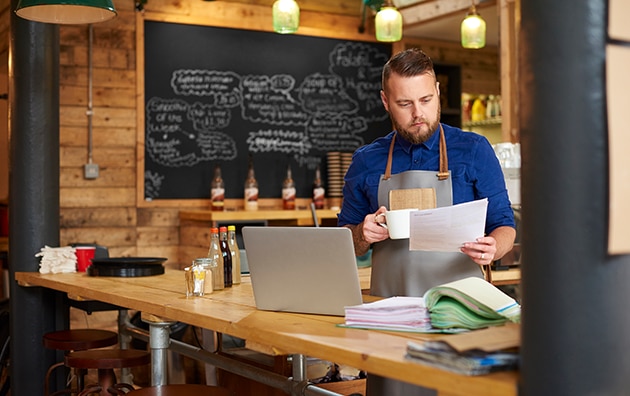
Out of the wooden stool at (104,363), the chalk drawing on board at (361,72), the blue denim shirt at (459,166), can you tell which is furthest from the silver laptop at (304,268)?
the chalk drawing on board at (361,72)

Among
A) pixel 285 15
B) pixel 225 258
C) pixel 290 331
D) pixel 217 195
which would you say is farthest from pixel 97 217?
pixel 290 331

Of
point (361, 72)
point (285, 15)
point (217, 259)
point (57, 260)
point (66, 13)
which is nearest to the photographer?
point (217, 259)

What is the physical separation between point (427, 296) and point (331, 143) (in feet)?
16.9

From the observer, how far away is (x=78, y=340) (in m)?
3.92

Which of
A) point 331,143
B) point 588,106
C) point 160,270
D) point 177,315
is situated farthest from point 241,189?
point 588,106

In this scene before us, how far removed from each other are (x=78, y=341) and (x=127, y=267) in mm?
389

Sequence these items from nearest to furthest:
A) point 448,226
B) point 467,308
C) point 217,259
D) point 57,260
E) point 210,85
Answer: point 467,308 → point 448,226 → point 217,259 → point 57,260 → point 210,85

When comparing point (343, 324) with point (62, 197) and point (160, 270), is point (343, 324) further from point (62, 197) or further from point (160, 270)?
point (62, 197)

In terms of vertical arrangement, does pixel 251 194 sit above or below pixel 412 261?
above

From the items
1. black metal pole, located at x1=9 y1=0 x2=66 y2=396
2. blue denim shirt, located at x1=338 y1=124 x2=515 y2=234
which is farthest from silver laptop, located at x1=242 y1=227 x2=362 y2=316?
black metal pole, located at x1=9 y1=0 x2=66 y2=396

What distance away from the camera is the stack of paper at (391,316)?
6.47 ft

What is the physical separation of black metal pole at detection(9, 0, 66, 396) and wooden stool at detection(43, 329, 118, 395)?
0.28 m

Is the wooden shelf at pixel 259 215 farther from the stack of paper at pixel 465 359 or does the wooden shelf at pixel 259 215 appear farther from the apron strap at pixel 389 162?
the stack of paper at pixel 465 359

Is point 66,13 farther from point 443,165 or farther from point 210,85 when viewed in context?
point 210,85
